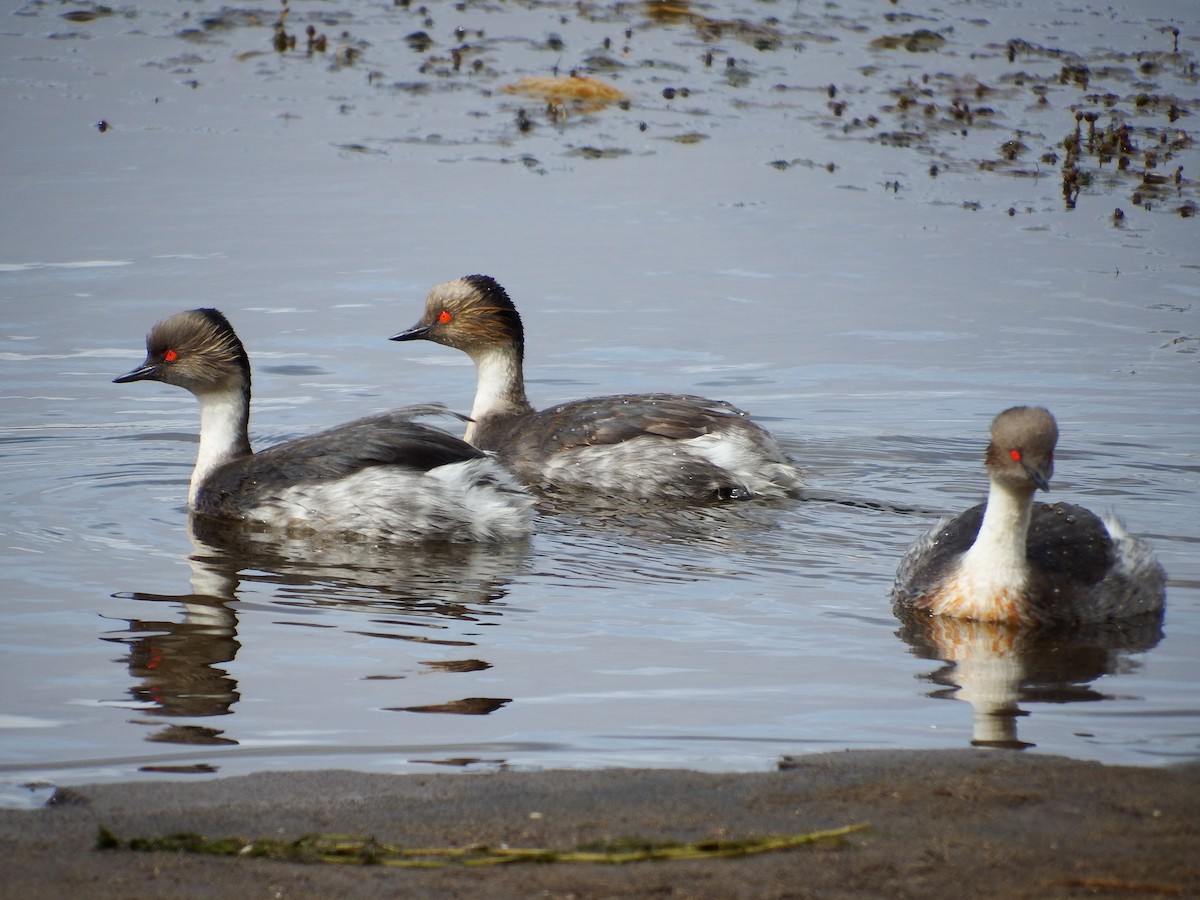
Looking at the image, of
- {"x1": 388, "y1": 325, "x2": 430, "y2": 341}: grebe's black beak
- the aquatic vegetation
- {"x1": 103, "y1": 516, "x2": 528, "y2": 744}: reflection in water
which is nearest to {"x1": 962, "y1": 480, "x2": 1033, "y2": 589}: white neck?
{"x1": 103, "y1": 516, "x2": 528, "y2": 744}: reflection in water

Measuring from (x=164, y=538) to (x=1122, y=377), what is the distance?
6.71 meters

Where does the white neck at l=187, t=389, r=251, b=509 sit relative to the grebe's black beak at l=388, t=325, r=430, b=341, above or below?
below

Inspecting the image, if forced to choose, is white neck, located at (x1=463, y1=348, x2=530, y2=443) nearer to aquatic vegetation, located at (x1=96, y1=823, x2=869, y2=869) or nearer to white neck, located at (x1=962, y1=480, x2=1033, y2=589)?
white neck, located at (x1=962, y1=480, x2=1033, y2=589)

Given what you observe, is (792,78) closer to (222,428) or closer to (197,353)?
(197,353)

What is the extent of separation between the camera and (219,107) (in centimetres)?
1895

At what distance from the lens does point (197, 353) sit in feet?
31.4

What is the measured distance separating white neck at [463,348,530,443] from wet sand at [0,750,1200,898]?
19.9ft

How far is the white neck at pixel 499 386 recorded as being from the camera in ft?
36.2

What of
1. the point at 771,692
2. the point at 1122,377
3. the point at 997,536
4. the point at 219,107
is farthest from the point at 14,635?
the point at 219,107

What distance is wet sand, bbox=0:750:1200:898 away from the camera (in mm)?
3998

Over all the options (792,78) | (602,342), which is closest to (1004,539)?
(602,342)

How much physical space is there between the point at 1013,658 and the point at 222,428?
4.82 m

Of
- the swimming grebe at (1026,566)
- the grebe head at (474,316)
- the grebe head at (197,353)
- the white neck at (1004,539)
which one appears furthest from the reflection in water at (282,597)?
the grebe head at (474,316)

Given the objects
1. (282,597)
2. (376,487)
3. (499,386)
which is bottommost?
(282,597)
